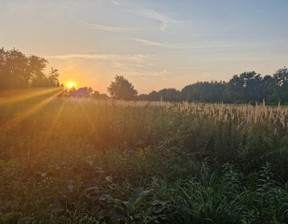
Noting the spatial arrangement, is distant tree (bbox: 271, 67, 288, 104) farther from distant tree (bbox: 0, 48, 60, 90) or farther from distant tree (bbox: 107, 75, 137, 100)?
distant tree (bbox: 0, 48, 60, 90)

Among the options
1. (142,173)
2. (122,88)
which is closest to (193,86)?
(122,88)

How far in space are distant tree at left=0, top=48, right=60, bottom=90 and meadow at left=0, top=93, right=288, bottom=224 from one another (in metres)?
34.6

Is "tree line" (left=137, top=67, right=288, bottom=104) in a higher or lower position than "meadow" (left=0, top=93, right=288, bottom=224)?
higher

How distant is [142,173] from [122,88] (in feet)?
210

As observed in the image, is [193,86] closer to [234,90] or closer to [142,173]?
[234,90]

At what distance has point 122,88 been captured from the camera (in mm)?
67938

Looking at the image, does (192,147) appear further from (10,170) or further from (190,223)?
(10,170)

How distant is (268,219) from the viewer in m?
3.42

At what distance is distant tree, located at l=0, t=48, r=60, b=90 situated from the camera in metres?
39.4

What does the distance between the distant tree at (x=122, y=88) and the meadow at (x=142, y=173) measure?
58.6 meters

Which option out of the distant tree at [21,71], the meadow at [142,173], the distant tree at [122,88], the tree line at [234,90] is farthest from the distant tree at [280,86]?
the meadow at [142,173]

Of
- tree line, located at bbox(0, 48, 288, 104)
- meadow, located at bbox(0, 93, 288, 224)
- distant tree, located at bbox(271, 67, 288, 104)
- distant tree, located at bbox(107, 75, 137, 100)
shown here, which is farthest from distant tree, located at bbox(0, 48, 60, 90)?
distant tree, located at bbox(271, 67, 288, 104)

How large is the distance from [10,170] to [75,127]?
4256 millimetres

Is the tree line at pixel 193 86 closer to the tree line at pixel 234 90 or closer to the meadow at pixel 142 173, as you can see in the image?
the tree line at pixel 234 90
